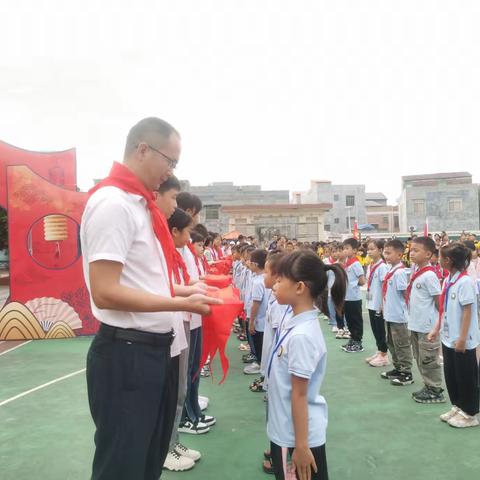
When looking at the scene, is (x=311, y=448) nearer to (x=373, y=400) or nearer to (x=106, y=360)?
(x=106, y=360)

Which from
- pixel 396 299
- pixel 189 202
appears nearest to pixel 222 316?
pixel 189 202

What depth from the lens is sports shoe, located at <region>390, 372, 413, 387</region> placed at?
14.9 feet

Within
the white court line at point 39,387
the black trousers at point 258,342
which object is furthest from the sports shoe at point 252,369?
the white court line at point 39,387

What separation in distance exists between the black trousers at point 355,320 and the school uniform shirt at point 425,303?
2090mm

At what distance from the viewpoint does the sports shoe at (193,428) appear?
11.4 ft

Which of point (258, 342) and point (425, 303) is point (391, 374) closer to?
point (425, 303)

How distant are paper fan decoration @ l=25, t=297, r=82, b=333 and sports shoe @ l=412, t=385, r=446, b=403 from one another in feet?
18.6

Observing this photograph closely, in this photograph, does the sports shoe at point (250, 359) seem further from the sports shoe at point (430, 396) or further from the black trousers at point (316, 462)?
the black trousers at point (316, 462)

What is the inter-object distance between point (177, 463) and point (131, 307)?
1.98m

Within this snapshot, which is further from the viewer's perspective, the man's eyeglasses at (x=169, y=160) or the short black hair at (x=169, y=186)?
the short black hair at (x=169, y=186)

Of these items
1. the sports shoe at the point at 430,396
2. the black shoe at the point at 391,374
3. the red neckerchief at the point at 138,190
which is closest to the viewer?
the red neckerchief at the point at 138,190

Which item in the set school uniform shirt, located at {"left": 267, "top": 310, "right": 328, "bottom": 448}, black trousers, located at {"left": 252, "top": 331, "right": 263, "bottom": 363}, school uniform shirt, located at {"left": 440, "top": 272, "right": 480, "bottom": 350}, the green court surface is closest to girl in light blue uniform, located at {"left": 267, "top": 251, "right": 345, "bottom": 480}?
school uniform shirt, located at {"left": 267, "top": 310, "right": 328, "bottom": 448}

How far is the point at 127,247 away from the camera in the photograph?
1.44 metres

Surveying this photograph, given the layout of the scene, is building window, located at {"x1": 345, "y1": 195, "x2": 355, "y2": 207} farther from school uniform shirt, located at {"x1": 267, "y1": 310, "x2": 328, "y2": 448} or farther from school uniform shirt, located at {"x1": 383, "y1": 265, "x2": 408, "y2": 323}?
school uniform shirt, located at {"x1": 267, "y1": 310, "x2": 328, "y2": 448}
